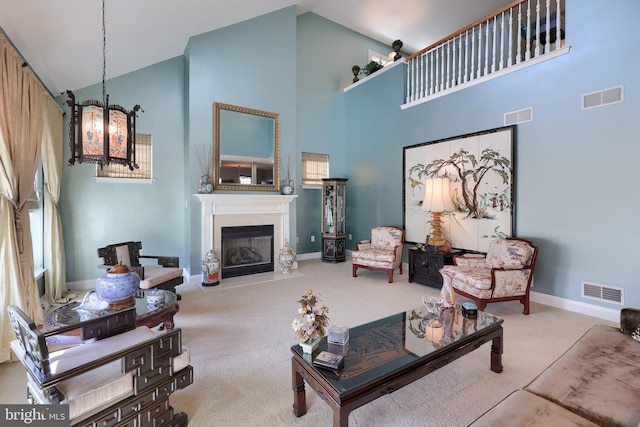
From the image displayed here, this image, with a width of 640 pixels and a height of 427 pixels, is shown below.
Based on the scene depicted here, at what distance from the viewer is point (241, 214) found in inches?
200

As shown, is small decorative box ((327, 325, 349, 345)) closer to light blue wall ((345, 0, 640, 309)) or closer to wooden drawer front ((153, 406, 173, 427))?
wooden drawer front ((153, 406, 173, 427))

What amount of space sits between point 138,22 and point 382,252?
183 inches

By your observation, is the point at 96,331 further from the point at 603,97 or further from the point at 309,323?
the point at 603,97

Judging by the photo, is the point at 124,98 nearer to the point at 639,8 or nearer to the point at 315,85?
the point at 315,85

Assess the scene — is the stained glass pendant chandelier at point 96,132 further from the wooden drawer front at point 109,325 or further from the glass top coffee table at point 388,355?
the glass top coffee table at point 388,355

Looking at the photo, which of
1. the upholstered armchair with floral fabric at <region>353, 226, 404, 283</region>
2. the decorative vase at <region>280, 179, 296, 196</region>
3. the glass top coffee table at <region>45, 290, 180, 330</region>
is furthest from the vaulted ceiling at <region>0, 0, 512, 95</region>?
the upholstered armchair with floral fabric at <region>353, 226, 404, 283</region>

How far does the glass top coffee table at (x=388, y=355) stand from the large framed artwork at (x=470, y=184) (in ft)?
8.02

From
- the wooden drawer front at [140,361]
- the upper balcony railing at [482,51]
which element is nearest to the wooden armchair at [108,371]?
the wooden drawer front at [140,361]

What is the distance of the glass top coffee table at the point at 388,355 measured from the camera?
141 centimetres

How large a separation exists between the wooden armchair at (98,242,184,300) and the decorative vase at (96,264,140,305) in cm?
118

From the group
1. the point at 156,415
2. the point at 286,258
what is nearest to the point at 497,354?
the point at 156,415

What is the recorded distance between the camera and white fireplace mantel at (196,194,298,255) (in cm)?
474

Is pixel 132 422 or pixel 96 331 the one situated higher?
pixel 96 331

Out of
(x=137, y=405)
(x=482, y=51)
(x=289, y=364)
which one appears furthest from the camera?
(x=482, y=51)
